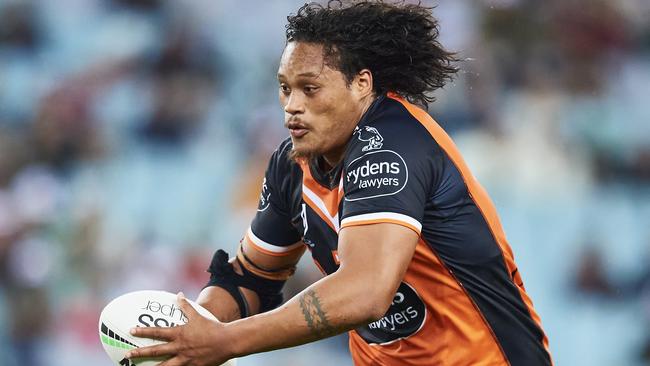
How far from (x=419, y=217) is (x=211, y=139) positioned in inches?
183

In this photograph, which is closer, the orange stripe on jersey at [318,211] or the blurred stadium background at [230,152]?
the orange stripe on jersey at [318,211]

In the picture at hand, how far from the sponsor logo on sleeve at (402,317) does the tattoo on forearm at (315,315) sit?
1.50 feet

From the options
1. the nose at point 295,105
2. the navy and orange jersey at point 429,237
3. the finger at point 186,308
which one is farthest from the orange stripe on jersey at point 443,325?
the finger at point 186,308

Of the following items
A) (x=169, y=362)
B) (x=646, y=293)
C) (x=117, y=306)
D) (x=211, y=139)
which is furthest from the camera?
(x=211, y=139)

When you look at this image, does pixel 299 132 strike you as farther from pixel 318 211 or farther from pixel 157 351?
pixel 157 351

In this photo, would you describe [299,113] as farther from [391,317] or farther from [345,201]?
[391,317]

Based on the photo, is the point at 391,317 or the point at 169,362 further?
the point at 391,317

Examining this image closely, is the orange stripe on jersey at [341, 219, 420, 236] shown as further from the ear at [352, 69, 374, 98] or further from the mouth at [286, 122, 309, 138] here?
the ear at [352, 69, 374, 98]

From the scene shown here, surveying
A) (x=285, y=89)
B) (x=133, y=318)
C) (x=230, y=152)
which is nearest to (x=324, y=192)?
(x=285, y=89)

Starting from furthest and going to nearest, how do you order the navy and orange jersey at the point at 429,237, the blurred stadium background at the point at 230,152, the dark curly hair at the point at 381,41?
the blurred stadium background at the point at 230,152 < the dark curly hair at the point at 381,41 < the navy and orange jersey at the point at 429,237

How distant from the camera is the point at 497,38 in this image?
745cm

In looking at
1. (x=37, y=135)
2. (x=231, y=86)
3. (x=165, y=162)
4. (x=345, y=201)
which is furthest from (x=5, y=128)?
(x=345, y=201)

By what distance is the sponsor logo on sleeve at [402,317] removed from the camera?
351 cm

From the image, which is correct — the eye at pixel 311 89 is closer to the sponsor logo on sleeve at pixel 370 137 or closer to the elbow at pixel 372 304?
the sponsor logo on sleeve at pixel 370 137
